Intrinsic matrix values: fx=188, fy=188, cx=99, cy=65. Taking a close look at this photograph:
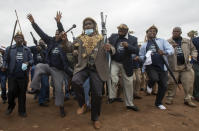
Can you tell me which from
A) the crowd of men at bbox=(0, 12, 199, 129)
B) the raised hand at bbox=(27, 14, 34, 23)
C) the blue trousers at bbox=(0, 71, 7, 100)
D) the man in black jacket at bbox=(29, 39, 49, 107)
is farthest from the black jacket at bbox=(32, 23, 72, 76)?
the blue trousers at bbox=(0, 71, 7, 100)

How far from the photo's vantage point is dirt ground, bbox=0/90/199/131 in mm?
4355

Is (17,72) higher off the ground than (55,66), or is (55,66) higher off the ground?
(55,66)

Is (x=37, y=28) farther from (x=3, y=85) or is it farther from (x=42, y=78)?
(x=3, y=85)

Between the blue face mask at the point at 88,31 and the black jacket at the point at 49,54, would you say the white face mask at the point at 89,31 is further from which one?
the black jacket at the point at 49,54

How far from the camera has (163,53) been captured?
5.39 meters

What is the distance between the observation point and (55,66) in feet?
17.7

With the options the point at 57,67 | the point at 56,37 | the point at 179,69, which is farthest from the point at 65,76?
the point at 179,69

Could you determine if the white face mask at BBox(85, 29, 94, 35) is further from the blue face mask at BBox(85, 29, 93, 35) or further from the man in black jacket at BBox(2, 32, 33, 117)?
the man in black jacket at BBox(2, 32, 33, 117)

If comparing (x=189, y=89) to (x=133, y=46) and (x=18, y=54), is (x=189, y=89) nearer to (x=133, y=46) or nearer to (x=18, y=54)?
(x=133, y=46)

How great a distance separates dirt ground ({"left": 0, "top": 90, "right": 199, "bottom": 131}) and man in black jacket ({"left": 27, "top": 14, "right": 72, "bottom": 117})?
564 millimetres

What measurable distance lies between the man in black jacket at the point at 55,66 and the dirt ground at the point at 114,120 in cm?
56

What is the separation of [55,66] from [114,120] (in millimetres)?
2228

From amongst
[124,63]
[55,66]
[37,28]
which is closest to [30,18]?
[37,28]

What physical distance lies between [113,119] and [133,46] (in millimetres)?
2081
